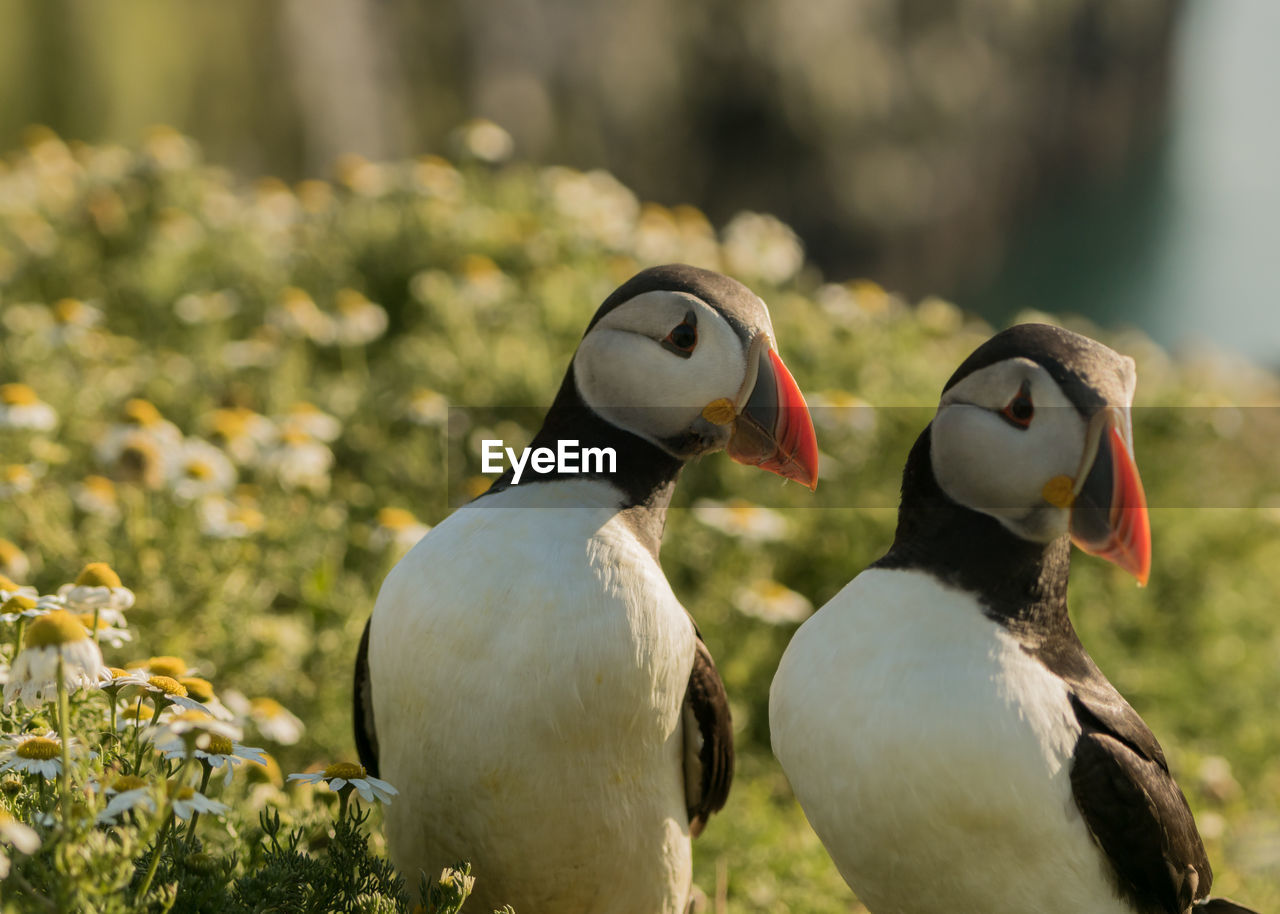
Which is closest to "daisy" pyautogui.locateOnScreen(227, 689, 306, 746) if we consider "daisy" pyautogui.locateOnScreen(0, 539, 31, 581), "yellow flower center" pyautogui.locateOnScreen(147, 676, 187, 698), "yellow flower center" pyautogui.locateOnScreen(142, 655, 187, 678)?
"daisy" pyautogui.locateOnScreen(0, 539, 31, 581)

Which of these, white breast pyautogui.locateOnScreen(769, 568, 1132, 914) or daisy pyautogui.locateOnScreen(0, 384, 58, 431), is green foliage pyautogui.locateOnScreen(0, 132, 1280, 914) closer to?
daisy pyautogui.locateOnScreen(0, 384, 58, 431)

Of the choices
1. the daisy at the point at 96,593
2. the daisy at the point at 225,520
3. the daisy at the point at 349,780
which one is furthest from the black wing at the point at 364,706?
the daisy at the point at 225,520

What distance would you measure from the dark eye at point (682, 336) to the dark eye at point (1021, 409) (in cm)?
66

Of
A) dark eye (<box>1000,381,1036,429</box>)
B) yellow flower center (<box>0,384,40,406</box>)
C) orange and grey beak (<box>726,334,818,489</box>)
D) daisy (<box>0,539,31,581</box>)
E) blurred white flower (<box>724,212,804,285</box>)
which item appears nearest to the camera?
dark eye (<box>1000,381,1036,429</box>)

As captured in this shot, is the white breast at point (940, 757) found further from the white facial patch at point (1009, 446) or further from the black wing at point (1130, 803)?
the white facial patch at point (1009, 446)

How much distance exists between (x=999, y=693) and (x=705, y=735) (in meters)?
0.80

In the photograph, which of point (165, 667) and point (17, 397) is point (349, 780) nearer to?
point (165, 667)

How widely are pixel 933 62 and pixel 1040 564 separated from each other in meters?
32.8

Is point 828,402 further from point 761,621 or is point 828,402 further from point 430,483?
point 430,483

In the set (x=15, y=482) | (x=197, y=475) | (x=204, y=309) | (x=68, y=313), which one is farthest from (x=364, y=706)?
(x=204, y=309)

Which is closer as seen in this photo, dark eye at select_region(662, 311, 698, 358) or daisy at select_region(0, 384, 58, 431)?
dark eye at select_region(662, 311, 698, 358)

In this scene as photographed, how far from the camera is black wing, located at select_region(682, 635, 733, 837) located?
2869mm

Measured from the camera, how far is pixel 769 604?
Result: 4812 mm

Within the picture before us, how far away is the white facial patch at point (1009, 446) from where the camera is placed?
232cm
